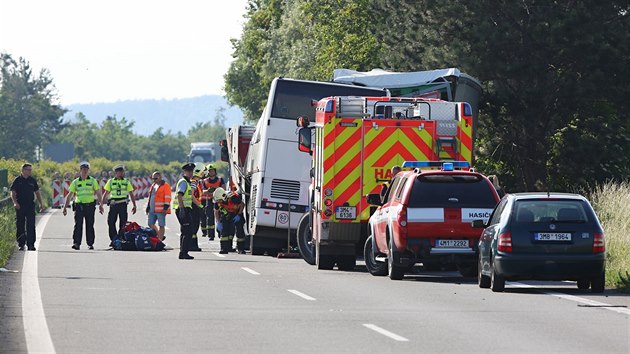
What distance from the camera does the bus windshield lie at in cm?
2920

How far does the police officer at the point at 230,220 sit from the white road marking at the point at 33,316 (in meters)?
6.94

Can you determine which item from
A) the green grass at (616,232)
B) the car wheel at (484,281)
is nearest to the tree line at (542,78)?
the green grass at (616,232)

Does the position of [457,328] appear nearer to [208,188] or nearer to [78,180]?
[78,180]

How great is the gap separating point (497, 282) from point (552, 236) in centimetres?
96

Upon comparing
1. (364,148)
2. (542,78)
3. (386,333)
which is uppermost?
(542,78)

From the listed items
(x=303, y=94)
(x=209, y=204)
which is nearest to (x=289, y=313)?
(x=303, y=94)

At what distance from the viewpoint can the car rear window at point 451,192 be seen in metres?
22.0

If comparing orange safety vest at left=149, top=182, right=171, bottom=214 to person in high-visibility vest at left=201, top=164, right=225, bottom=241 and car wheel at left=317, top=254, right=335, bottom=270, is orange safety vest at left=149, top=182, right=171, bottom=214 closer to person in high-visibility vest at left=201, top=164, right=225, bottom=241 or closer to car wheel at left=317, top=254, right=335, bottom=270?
person in high-visibility vest at left=201, top=164, right=225, bottom=241

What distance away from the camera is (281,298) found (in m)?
18.5

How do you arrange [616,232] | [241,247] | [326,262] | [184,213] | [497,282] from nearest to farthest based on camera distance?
[497,282] → [326,262] → [616,232] → [184,213] → [241,247]

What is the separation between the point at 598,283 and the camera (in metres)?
19.7

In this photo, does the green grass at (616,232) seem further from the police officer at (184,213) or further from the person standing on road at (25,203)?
the person standing on road at (25,203)

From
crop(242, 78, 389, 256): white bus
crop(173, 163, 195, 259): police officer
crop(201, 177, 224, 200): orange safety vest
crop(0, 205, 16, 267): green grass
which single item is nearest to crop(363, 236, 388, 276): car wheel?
crop(173, 163, 195, 259): police officer

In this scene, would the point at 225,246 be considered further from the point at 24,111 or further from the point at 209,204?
the point at 24,111
